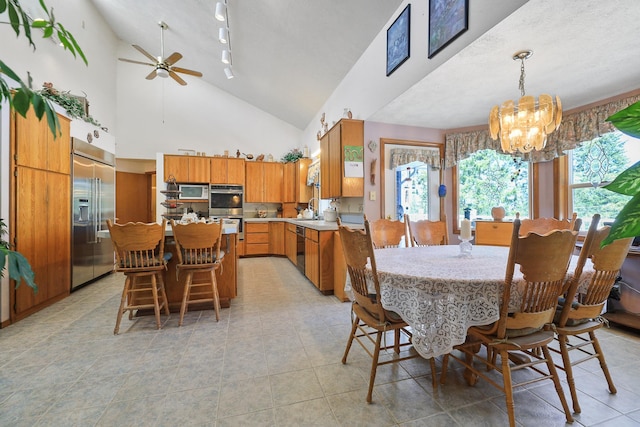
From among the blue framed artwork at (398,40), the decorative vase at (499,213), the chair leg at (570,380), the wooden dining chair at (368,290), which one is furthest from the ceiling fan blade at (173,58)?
the chair leg at (570,380)

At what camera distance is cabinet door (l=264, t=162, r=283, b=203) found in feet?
21.3

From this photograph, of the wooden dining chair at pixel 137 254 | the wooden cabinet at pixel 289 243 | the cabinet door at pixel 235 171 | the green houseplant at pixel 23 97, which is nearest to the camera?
the green houseplant at pixel 23 97

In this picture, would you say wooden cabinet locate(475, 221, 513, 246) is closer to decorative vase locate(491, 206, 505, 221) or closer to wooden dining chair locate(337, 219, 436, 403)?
decorative vase locate(491, 206, 505, 221)

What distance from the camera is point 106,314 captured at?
281cm

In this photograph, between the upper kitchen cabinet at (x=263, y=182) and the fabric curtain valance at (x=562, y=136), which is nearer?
the fabric curtain valance at (x=562, y=136)

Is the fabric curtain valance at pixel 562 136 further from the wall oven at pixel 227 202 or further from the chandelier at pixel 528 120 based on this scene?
the wall oven at pixel 227 202

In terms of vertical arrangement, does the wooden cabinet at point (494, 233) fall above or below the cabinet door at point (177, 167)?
below

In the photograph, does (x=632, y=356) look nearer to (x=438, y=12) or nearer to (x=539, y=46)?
(x=539, y=46)

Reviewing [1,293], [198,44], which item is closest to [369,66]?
[198,44]

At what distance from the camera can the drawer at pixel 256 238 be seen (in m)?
6.05

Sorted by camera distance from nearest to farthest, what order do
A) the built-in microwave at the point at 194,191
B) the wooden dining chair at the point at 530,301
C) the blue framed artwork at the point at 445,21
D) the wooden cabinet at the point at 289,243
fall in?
the wooden dining chair at the point at 530,301 < the blue framed artwork at the point at 445,21 < the wooden cabinet at the point at 289,243 < the built-in microwave at the point at 194,191

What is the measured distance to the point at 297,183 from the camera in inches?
Result: 251

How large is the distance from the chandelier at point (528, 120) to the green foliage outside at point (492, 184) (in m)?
1.53

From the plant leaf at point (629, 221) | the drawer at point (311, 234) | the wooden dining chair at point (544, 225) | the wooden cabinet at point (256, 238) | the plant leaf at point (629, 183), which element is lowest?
the wooden cabinet at point (256, 238)
